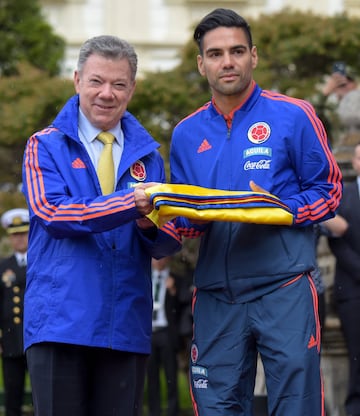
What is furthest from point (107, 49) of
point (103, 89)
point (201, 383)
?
point (201, 383)

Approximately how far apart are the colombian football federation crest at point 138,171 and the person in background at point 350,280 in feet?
11.6

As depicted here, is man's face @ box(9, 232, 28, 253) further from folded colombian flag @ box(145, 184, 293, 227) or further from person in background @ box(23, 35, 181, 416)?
folded colombian flag @ box(145, 184, 293, 227)

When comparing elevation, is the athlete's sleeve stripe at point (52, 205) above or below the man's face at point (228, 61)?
below

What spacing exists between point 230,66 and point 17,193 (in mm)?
7876

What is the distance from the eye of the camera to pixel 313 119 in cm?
A: 571

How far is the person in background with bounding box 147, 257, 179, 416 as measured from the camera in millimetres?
12258

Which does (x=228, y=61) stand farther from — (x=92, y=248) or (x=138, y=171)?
(x=92, y=248)

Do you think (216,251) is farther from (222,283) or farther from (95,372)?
(95,372)

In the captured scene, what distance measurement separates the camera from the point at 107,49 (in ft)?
18.5

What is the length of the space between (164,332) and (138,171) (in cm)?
676

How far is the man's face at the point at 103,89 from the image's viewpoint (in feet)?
18.5

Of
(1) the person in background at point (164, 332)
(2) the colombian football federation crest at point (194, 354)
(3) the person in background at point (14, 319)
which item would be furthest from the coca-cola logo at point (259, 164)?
(1) the person in background at point (164, 332)

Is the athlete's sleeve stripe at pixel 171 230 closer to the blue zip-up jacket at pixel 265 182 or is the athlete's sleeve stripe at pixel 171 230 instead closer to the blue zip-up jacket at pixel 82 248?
the blue zip-up jacket at pixel 82 248

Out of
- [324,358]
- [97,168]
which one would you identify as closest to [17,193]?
[324,358]
